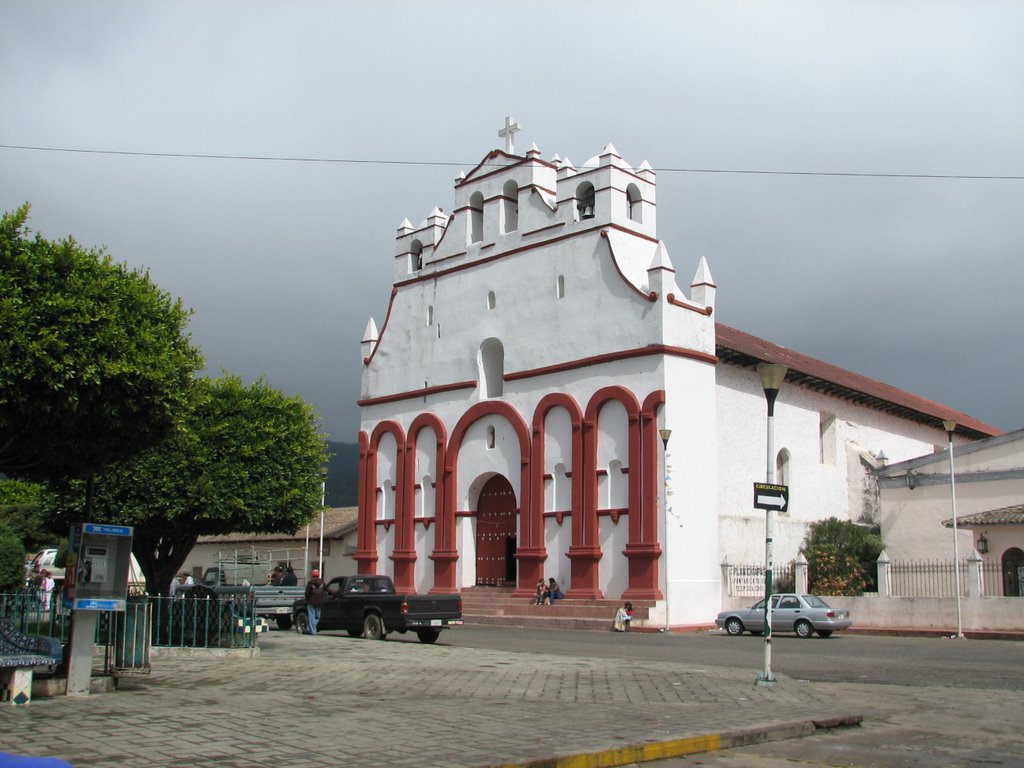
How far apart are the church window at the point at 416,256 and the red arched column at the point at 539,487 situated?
9.03 meters

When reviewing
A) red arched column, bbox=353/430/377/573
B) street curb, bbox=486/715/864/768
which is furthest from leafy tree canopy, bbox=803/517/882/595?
street curb, bbox=486/715/864/768

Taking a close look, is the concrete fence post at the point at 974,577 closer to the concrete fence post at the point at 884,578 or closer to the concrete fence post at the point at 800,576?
the concrete fence post at the point at 884,578

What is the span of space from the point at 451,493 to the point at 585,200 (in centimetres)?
1093

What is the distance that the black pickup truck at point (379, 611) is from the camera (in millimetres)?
23125

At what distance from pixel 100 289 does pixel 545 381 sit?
22832 millimetres

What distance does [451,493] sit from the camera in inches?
1442

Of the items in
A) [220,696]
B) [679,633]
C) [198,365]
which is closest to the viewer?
[220,696]

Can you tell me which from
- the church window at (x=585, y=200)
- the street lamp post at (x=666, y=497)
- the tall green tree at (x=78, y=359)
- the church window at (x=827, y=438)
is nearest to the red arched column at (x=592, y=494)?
the street lamp post at (x=666, y=497)

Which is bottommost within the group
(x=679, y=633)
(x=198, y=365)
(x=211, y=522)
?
(x=679, y=633)

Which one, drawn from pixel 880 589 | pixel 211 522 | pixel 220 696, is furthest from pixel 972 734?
pixel 880 589

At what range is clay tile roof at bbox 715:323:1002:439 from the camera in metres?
35.2

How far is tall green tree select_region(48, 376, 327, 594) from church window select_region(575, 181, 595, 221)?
12.4 metres

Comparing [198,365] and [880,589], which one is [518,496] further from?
[198,365]

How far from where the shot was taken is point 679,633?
29750 mm
